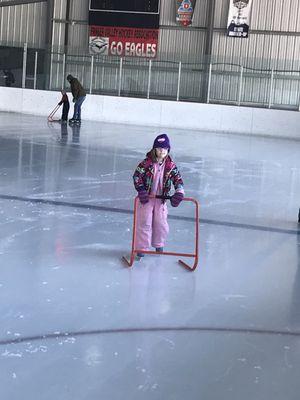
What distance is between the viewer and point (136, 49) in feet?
104

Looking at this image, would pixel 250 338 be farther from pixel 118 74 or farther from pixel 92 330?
pixel 118 74

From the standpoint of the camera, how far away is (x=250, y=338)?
5020 millimetres

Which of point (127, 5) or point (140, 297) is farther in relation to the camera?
point (127, 5)

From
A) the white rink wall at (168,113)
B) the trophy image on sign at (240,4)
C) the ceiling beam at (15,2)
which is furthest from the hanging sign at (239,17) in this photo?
the ceiling beam at (15,2)

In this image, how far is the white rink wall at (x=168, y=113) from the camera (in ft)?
88.2

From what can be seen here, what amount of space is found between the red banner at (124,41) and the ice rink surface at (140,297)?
2020cm

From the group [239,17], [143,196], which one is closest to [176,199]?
[143,196]

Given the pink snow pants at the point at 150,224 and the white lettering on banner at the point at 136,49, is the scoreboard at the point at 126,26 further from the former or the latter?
the pink snow pants at the point at 150,224

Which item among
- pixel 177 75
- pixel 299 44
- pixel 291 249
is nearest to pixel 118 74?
pixel 177 75

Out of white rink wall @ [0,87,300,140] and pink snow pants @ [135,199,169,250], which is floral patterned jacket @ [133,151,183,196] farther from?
white rink wall @ [0,87,300,140]

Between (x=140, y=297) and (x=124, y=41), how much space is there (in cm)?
2724

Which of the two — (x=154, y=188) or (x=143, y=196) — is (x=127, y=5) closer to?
(x=154, y=188)

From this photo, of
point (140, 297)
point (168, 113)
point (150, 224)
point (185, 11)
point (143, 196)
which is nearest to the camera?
point (140, 297)

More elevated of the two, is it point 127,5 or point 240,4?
point 240,4
